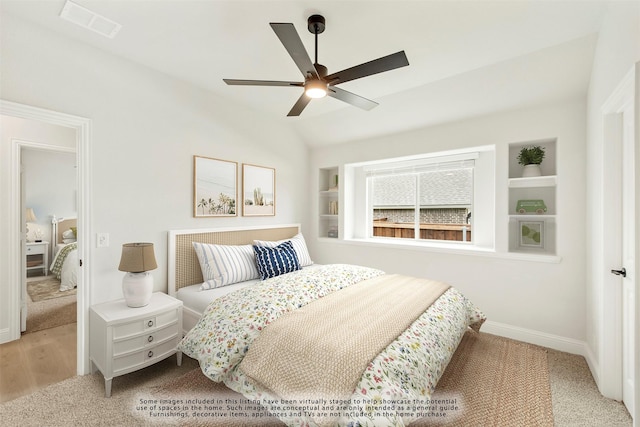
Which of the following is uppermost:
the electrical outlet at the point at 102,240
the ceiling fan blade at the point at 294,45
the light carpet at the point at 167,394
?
the ceiling fan blade at the point at 294,45

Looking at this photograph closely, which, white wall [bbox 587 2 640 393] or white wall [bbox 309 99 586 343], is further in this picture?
white wall [bbox 309 99 586 343]

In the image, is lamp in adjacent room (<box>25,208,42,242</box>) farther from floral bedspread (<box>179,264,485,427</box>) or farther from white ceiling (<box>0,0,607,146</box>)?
floral bedspread (<box>179,264,485,427</box>)

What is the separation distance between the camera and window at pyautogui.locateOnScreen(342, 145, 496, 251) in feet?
11.2

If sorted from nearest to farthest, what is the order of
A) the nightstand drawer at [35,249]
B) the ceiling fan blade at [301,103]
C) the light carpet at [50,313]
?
the ceiling fan blade at [301,103] < the light carpet at [50,313] < the nightstand drawer at [35,249]

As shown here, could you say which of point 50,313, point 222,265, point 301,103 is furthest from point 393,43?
point 50,313

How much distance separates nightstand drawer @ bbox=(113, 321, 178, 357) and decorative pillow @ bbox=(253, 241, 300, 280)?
37.0 inches

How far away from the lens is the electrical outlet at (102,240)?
238 centimetres

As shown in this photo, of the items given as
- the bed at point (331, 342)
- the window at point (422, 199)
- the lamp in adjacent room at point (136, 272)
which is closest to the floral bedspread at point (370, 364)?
the bed at point (331, 342)

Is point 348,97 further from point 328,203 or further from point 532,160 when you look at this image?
point 328,203

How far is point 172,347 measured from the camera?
93.0 inches

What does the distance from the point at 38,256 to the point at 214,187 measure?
451 centimetres

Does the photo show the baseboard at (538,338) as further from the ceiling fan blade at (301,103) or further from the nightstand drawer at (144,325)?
the nightstand drawer at (144,325)

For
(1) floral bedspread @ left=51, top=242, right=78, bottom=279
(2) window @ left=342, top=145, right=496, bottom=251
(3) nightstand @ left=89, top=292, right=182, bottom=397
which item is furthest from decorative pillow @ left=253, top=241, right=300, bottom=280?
(1) floral bedspread @ left=51, top=242, right=78, bottom=279

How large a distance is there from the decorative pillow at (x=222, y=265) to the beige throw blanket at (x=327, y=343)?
3.75 ft
